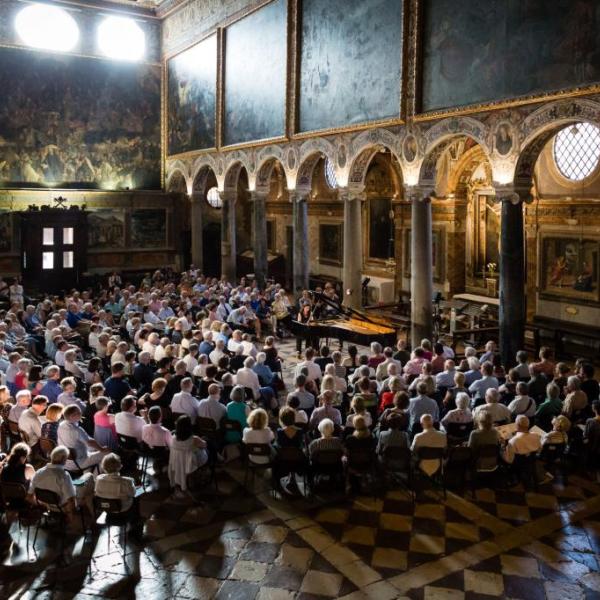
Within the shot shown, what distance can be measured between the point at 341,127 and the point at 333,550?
49.3 feet

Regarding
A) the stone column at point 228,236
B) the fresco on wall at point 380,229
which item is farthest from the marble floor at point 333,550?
the stone column at point 228,236

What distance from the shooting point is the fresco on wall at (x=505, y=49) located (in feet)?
43.4

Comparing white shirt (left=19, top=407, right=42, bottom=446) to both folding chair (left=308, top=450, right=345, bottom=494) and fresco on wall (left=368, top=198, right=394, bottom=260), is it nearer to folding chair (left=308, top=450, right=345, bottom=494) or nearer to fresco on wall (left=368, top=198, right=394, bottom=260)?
folding chair (left=308, top=450, right=345, bottom=494)

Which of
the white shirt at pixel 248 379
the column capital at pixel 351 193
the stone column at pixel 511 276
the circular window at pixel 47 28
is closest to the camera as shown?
the white shirt at pixel 248 379

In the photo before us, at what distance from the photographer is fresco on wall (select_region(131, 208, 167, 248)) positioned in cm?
3391

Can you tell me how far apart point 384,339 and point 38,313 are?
10.0 metres

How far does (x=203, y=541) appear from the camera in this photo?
8281 mm

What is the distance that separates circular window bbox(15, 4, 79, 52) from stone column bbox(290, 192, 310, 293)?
51.3 feet

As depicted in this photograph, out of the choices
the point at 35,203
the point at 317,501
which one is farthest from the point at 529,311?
the point at 35,203

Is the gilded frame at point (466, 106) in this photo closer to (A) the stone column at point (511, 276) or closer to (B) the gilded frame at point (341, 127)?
(B) the gilded frame at point (341, 127)

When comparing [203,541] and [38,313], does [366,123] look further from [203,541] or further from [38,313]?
[203,541]

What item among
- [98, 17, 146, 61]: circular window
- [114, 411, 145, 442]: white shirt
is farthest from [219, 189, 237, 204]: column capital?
[114, 411, 145, 442]: white shirt

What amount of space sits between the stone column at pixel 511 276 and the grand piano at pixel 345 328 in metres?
2.78

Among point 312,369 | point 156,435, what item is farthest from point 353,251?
point 156,435
